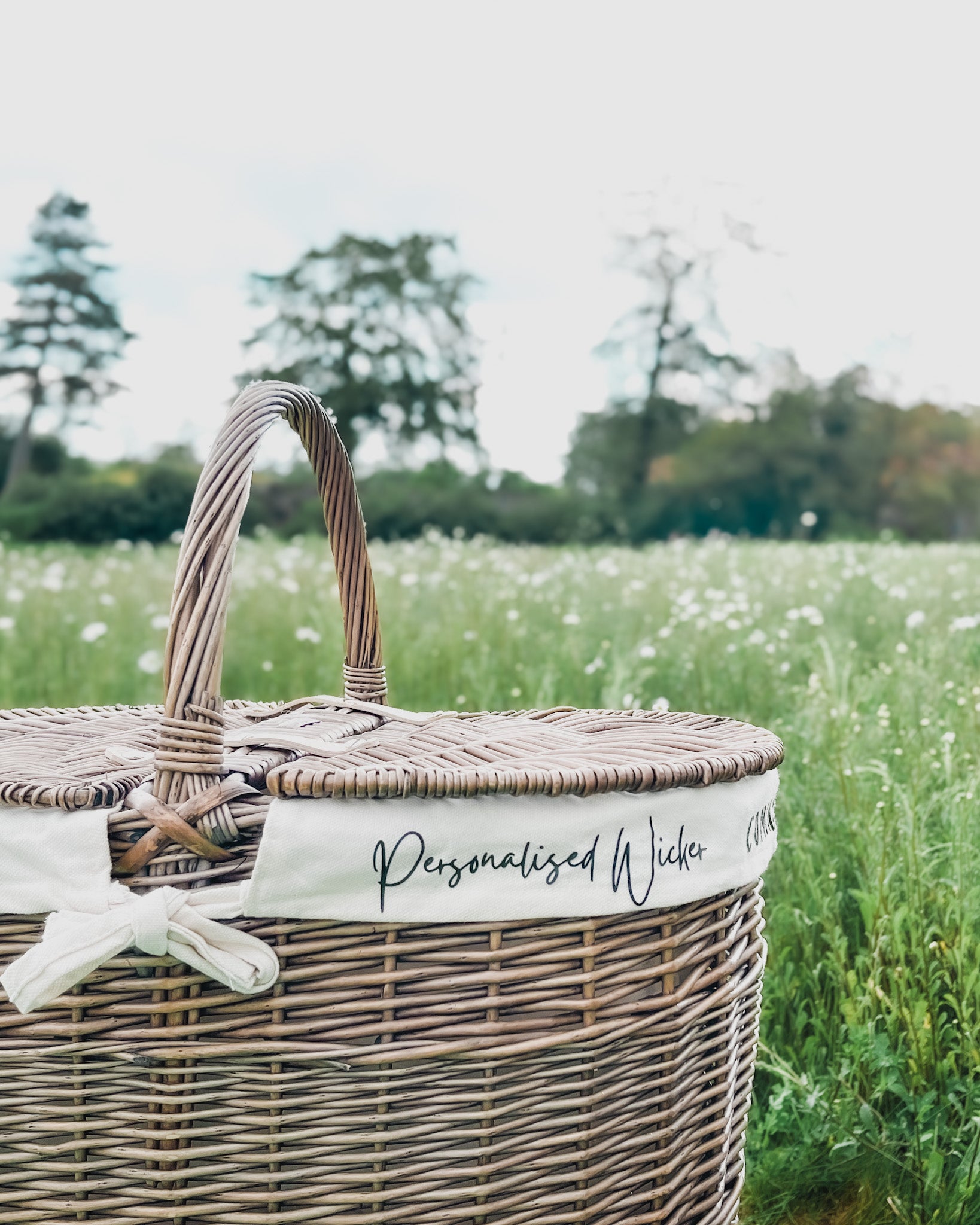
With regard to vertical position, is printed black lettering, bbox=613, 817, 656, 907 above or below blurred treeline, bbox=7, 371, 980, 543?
below

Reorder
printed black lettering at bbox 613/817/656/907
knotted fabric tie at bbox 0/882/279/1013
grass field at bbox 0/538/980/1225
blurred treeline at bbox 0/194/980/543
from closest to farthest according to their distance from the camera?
knotted fabric tie at bbox 0/882/279/1013, printed black lettering at bbox 613/817/656/907, grass field at bbox 0/538/980/1225, blurred treeline at bbox 0/194/980/543

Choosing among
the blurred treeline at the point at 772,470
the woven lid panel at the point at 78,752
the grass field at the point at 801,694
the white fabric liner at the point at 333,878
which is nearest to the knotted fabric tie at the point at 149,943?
the white fabric liner at the point at 333,878

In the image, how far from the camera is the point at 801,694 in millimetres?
2543

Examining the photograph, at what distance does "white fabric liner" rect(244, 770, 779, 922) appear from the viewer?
104cm

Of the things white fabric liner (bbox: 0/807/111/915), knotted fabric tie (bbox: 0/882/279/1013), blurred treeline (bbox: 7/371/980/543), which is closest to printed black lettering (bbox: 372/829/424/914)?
knotted fabric tie (bbox: 0/882/279/1013)

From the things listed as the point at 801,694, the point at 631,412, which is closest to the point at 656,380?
the point at 631,412

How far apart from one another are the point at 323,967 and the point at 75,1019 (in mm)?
254

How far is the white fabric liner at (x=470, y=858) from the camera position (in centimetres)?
104

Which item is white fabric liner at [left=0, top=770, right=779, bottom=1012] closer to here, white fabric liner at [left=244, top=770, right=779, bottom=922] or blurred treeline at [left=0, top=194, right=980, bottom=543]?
white fabric liner at [left=244, top=770, right=779, bottom=922]

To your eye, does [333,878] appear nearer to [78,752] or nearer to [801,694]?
[78,752]

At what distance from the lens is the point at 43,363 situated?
22.2 meters

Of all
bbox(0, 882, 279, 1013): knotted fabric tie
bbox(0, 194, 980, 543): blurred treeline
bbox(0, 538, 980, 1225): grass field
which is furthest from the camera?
bbox(0, 194, 980, 543): blurred treeline

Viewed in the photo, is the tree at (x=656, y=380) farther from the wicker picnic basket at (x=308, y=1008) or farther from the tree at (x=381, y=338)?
the wicker picnic basket at (x=308, y=1008)

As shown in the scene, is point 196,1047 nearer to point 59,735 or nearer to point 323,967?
point 323,967
